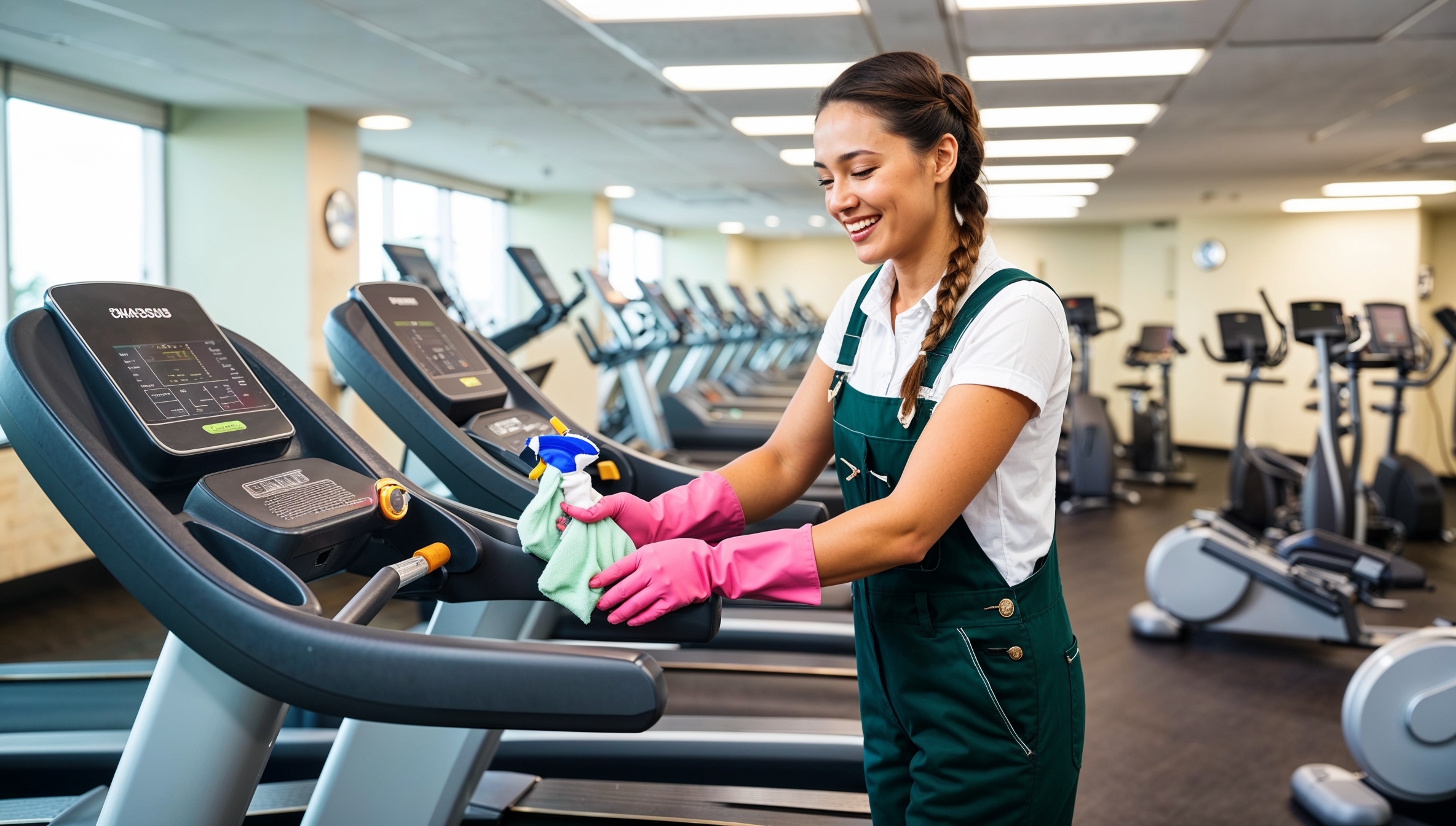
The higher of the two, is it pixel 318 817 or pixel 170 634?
pixel 170 634

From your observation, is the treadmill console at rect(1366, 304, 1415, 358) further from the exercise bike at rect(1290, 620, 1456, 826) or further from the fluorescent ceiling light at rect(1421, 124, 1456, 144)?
the exercise bike at rect(1290, 620, 1456, 826)

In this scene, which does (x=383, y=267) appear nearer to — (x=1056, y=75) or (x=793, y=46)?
(x=793, y=46)

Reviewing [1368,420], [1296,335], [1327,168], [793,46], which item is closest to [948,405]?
[793,46]

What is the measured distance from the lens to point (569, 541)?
40.1 inches

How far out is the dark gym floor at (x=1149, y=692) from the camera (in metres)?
2.68

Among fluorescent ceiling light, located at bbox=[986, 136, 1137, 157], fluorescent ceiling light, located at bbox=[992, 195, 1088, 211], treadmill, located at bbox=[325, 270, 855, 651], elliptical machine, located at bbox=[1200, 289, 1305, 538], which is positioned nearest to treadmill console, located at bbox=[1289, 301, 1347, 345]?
elliptical machine, located at bbox=[1200, 289, 1305, 538]

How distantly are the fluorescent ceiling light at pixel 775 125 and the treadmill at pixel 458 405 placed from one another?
399 cm

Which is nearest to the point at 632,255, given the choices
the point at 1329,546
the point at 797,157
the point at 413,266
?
the point at 797,157

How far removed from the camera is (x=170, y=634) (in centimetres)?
100

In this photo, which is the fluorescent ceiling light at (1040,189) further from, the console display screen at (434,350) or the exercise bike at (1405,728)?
the console display screen at (434,350)

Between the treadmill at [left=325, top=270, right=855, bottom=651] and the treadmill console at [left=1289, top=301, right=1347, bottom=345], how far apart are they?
12.5 feet

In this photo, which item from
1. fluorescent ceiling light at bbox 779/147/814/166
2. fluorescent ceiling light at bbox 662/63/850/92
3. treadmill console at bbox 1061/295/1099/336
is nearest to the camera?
fluorescent ceiling light at bbox 662/63/850/92

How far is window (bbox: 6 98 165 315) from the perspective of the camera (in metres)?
4.65

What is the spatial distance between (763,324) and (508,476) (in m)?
7.48
